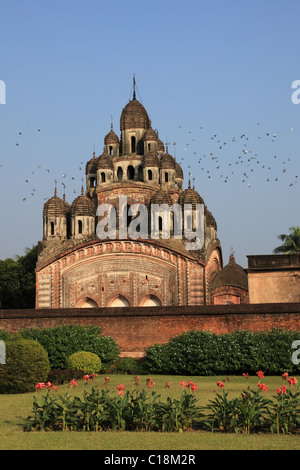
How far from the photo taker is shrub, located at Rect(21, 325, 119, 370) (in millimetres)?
20797

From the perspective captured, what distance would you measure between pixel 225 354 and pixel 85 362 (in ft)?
14.5

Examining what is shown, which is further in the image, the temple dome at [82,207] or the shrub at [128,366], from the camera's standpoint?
the temple dome at [82,207]

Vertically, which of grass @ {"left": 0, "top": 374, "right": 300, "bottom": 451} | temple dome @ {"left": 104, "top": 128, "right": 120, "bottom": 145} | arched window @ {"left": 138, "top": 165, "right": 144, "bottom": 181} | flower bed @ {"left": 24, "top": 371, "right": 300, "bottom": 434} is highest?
temple dome @ {"left": 104, "top": 128, "right": 120, "bottom": 145}

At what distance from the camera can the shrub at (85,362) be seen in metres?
19.9

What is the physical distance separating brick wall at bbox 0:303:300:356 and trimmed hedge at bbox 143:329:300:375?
1.17 metres

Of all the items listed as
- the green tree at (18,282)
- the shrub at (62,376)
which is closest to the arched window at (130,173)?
the green tree at (18,282)

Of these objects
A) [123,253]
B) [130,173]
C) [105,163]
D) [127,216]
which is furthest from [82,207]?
[130,173]

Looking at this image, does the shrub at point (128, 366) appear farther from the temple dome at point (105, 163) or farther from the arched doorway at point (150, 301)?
the temple dome at point (105, 163)

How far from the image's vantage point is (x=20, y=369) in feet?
55.0

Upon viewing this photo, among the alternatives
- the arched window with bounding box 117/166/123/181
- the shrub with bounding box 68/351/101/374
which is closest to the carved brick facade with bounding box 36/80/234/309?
the arched window with bounding box 117/166/123/181

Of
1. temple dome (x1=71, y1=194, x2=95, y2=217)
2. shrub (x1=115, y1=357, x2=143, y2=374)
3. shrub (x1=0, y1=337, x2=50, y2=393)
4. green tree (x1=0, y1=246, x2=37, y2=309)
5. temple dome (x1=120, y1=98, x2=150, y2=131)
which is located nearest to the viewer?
shrub (x1=0, y1=337, x2=50, y2=393)

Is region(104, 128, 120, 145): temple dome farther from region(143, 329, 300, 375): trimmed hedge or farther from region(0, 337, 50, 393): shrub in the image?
region(0, 337, 50, 393): shrub

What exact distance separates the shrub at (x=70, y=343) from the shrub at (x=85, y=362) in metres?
0.57
